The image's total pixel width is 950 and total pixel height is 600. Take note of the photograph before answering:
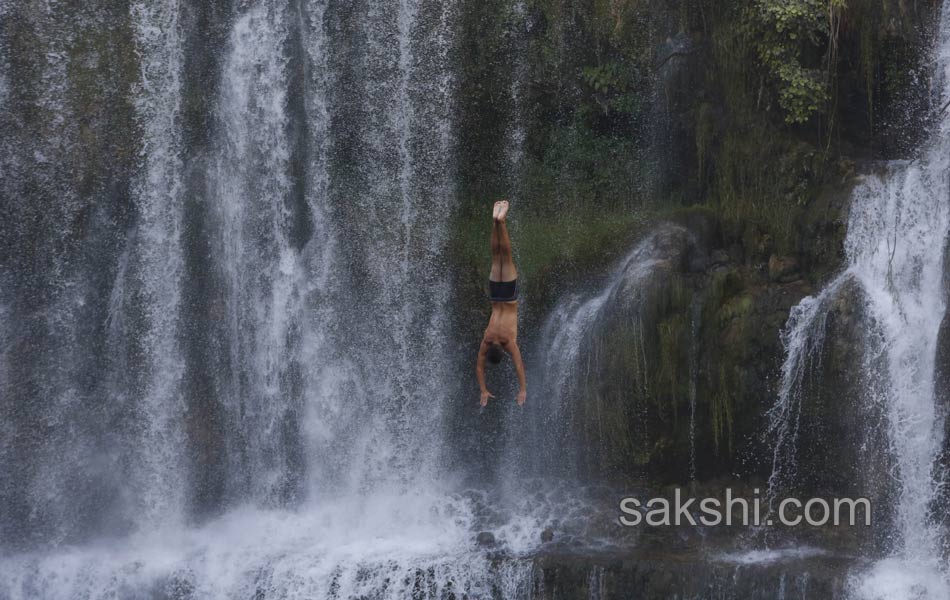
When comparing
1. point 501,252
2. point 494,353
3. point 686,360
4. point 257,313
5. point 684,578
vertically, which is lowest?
point 684,578

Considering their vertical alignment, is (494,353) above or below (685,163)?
below

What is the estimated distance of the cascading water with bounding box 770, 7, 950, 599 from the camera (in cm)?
895

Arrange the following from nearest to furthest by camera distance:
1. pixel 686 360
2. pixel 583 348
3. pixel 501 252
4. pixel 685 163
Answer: pixel 501 252, pixel 686 360, pixel 685 163, pixel 583 348

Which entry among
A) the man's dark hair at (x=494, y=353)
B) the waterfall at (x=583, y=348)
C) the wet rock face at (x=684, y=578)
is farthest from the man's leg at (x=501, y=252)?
the wet rock face at (x=684, y=578)

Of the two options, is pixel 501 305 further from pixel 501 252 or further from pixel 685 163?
pixel 685 163

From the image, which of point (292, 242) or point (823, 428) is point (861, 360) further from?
point (292, 242)

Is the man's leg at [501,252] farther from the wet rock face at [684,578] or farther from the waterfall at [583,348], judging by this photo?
the wet rock face at [684,578]

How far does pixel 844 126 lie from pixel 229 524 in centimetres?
787

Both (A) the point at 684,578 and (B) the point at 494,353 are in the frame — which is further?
(A) the point at 684,578

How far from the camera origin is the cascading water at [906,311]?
8.95 m

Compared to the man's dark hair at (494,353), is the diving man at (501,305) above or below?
above

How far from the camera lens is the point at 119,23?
33.2ft

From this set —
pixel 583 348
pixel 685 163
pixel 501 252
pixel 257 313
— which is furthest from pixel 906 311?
pixel 257 313

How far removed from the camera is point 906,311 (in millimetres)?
9031
